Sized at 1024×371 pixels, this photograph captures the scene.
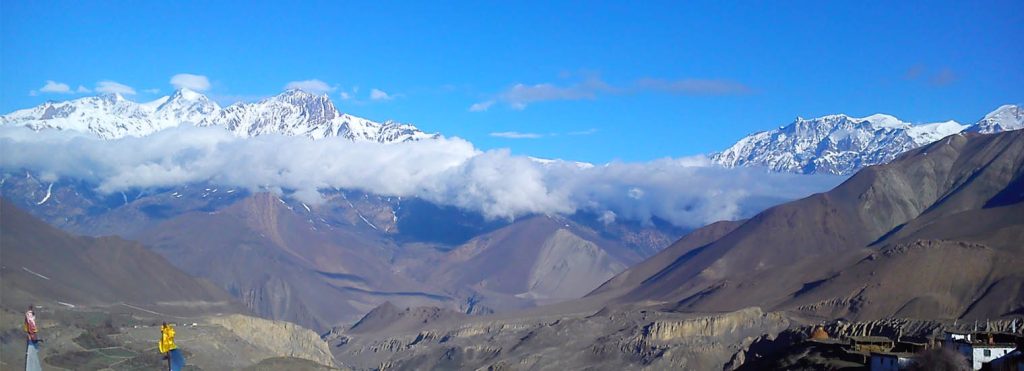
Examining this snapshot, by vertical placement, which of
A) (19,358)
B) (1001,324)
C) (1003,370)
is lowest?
(1003,370)

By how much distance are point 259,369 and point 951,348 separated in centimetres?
10042

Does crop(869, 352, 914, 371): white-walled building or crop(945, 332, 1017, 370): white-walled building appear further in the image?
crop(869, 352, 914, 371): white-walled building

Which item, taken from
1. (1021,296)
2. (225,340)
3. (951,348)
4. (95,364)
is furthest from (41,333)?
(1021,296)

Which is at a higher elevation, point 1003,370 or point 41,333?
point 41,333

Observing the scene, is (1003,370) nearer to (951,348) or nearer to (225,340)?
(951,348)

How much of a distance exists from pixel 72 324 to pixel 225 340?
25.2 metres

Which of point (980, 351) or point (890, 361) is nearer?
point (980, 351)

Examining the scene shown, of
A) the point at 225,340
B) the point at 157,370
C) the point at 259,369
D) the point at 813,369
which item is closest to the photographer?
the point at 813,369

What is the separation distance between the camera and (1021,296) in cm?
19875

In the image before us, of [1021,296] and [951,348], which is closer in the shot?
[951,348]

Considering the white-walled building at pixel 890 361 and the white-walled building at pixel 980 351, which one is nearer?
the white-walled building at pixel 980 351

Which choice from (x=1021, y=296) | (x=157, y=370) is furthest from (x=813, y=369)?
(x=1021, y=296)

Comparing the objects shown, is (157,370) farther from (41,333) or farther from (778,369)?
(778,369)

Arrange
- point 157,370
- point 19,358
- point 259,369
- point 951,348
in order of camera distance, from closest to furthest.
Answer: point 951,348 < point 19,358 < point 157,370 < point 259,369
